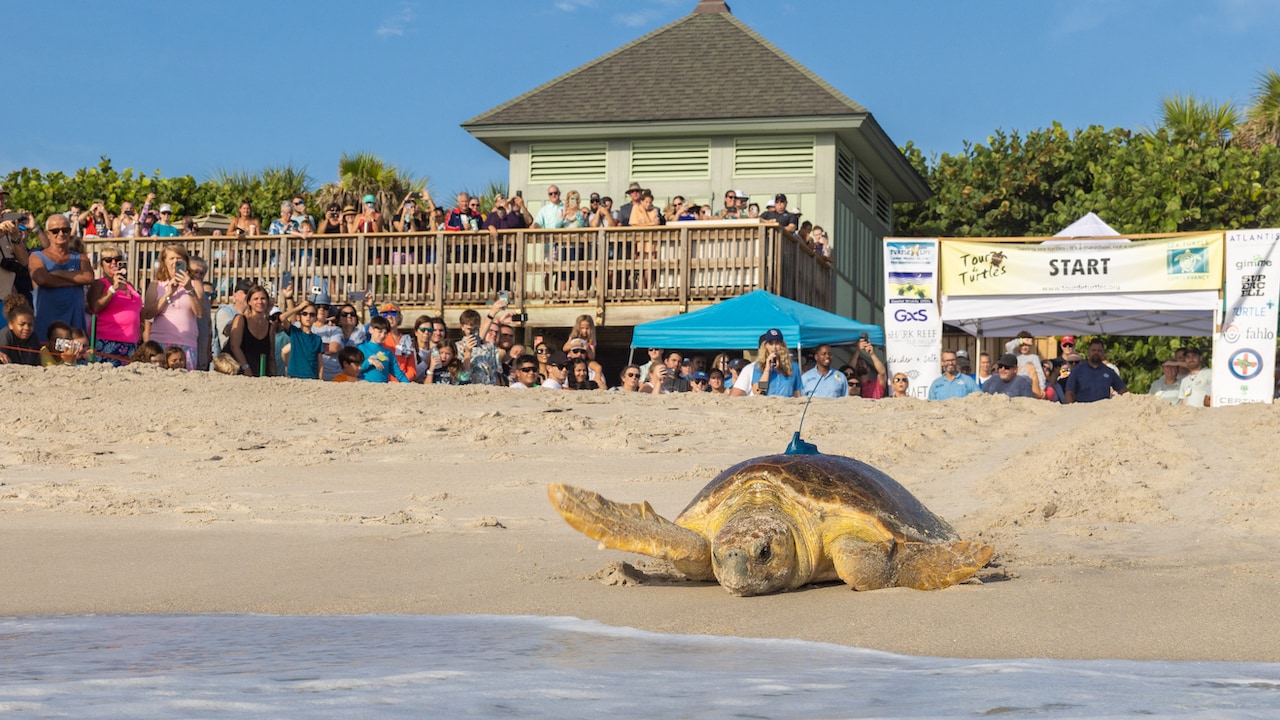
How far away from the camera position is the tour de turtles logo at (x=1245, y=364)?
12.9 metres

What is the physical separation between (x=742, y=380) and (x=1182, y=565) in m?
6.61

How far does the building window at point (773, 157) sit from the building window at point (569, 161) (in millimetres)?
2061

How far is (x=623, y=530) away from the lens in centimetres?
536

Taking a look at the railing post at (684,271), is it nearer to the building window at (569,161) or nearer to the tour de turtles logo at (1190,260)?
the building window at (569,161)

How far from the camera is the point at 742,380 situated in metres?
12.3

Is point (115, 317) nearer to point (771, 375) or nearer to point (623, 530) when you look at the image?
point (771, 375)

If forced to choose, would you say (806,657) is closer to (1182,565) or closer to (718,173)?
(1182,565)

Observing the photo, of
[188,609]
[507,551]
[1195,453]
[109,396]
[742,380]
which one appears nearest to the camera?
[188,609]

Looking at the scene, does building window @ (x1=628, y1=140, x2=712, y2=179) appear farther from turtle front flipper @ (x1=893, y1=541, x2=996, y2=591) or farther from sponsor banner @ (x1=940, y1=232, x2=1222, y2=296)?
turtle front flipper @ (x1=893, y1=541, x2=996, y2=591)

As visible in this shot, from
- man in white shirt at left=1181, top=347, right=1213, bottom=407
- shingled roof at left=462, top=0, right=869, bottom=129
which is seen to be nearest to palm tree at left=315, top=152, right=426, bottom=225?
shingled roof at left=462, top=0, right=869, bottom=129

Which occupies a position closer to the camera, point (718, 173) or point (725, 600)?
point (725, 600)

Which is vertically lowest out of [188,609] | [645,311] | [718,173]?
[188,609]

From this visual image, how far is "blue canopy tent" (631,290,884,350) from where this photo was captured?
546 inches

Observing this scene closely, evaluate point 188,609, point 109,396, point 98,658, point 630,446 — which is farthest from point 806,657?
point 109,396
